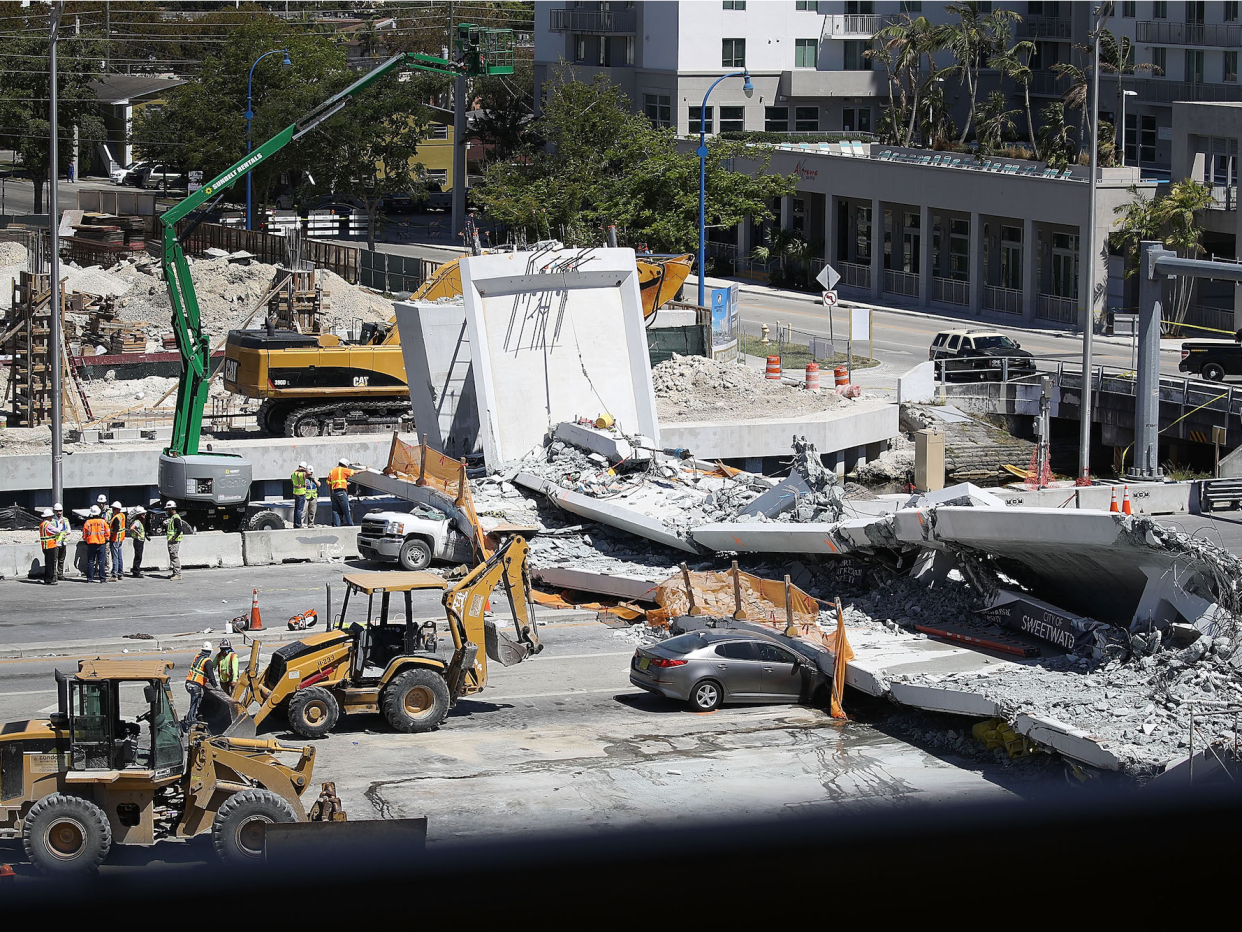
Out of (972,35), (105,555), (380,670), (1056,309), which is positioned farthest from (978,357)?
(972,35)

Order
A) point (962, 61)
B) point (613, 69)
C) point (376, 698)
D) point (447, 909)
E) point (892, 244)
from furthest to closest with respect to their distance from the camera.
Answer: point (613, 69) < point (962, 61) < point (892, 244) < point (376, 698) < point (447, 909)

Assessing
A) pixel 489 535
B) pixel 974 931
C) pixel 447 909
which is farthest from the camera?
pixel 489 535

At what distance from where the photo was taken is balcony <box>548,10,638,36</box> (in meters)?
79.4

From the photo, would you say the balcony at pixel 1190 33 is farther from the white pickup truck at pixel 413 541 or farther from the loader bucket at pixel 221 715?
the loader bucket at pixel 221 715

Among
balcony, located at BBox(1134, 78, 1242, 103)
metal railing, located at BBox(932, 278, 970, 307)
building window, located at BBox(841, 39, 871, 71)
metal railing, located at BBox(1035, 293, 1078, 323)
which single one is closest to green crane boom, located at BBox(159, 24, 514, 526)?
metal railing, located at BBox(1035, 293, 1078, 323)

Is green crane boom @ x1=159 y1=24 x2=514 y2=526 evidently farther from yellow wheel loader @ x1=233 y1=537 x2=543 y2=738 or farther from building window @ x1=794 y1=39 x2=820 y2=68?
building window @ x1=794 y1=39 x2=820 y2=68

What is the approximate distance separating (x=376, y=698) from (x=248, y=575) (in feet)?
34.2

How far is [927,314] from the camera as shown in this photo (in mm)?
59250

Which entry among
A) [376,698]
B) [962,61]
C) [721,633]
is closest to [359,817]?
[376,698]

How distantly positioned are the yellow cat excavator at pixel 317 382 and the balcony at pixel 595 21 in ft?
146

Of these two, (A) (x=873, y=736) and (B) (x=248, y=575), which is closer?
(A) (x=873, y=736)

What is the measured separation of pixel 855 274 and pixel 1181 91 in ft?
51.6

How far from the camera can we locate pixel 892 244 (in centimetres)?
6494

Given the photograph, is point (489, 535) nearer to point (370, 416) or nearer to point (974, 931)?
point (370, 416)
